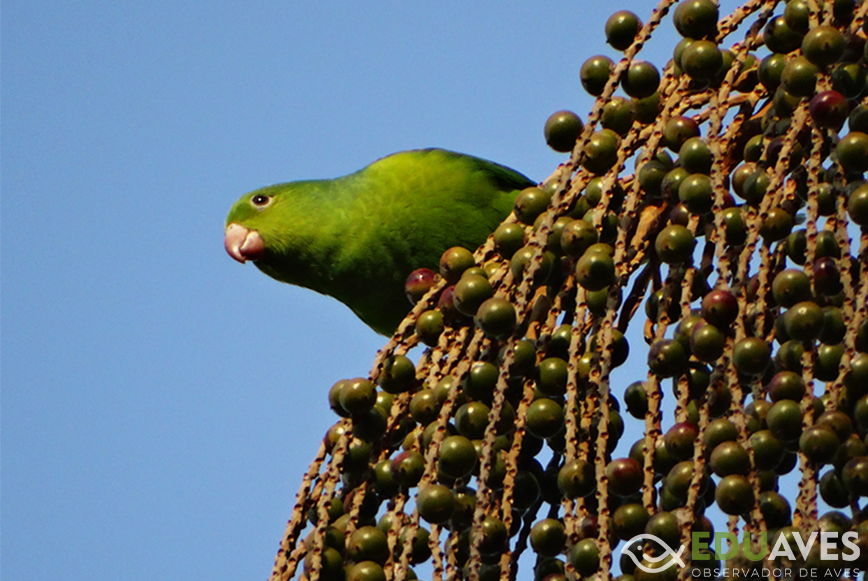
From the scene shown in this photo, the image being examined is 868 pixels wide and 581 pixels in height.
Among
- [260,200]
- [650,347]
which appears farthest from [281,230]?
[650,347]

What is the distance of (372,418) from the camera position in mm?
1633

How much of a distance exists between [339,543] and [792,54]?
3.35 ft

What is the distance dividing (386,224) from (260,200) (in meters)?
0.85

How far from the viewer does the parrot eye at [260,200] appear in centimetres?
449

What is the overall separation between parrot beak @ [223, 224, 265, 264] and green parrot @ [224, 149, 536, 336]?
0.08 feet

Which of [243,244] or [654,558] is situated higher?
[243,244]

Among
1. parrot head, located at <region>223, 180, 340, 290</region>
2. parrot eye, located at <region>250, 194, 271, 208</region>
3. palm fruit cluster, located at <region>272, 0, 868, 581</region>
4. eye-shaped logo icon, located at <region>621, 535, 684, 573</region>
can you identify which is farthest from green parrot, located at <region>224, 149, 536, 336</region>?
eye-shaped logo icon, located at <region>621, 535, 684, 573</region>

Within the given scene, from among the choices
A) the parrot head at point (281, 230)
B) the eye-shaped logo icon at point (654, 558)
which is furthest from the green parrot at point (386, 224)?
the eye-shaped logo icon at point (654, 558)

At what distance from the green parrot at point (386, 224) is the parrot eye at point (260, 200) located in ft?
0.48

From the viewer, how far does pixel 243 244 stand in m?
4.44
